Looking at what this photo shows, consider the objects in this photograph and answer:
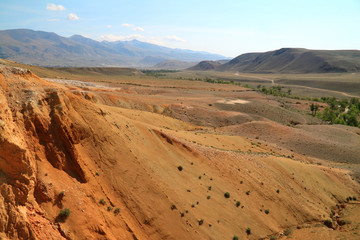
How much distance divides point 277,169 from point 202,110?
27.8m

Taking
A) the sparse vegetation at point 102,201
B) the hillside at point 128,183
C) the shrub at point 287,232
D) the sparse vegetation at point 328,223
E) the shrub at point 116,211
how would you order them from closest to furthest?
the hillside at point 128,183
the sparse vegetation at point 102,201
the shrub at point 116,211
the shrub at point 287,232
the sparse vegetation at point 328,223

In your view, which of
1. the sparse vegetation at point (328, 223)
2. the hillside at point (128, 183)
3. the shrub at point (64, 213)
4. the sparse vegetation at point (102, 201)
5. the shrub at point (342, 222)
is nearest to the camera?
the hillside at point (128, 183)

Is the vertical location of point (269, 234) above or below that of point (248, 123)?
below

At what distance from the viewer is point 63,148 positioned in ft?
46.5

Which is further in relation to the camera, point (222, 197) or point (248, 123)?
point (248, 123)

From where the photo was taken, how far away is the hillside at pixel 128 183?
11516mm

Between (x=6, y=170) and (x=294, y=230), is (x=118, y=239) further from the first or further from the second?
(x=294, y=230)

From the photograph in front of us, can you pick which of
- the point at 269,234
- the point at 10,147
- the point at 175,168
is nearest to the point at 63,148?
the point at 10,147

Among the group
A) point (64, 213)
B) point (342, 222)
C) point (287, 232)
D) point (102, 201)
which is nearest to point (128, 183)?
point (102, 201)

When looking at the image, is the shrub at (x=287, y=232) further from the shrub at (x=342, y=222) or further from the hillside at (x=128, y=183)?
the shrub at (x=342, y=222)

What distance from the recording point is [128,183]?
15.9 meters

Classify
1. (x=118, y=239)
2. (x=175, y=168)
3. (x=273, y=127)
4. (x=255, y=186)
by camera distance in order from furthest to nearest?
1. (x=273, y=127)
2. (x=255, y=186)
3. (x=175, y=168)
4. (x=118, y=239)

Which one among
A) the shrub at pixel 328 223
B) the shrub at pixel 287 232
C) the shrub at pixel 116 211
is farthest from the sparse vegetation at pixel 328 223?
the shrub at pixel 116 211

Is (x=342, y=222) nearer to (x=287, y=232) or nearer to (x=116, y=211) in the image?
(x=287, y=232)
